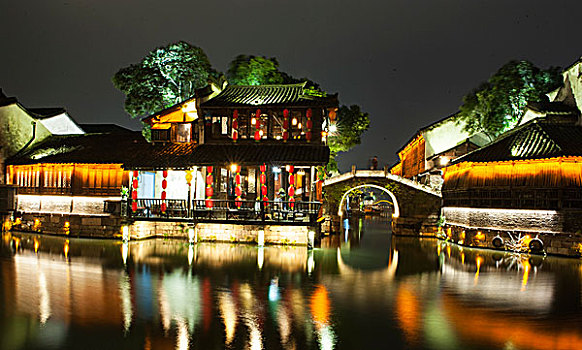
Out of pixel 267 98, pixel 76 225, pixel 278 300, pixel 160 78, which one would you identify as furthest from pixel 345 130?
pixel 278 300

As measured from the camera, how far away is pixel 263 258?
70.8 ft

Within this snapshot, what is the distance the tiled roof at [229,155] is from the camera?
24516mm

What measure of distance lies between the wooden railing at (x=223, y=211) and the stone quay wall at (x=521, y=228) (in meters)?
11.4

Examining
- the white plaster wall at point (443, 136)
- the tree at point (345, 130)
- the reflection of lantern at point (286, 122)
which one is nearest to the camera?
the reflection of lantern at point (286, 122)

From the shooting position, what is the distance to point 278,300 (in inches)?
539

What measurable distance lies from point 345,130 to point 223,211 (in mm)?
19786

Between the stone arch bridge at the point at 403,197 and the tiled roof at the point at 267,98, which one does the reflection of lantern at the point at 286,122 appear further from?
the stone arch bridge at the point at 403,197

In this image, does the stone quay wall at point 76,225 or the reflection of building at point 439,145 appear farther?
the reflection of building at point 439,145

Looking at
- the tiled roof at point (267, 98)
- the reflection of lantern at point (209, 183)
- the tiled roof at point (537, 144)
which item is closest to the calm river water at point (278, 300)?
the reflection of lantern at point (209, 183)

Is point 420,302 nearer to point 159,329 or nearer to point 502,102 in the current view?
point 159,329

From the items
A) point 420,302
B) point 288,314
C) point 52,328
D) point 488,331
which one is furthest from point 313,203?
point 52,328

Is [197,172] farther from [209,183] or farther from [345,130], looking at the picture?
[345,130]

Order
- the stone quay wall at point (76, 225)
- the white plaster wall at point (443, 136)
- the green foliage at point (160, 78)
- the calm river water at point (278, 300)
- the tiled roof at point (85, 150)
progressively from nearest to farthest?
the calm river water at point (278, 300), the stone quay wall at point (76, 225), the tiled roof at point (85, 150), the green foliage at point (160, 78), the white plaster wall at point (443, 136)

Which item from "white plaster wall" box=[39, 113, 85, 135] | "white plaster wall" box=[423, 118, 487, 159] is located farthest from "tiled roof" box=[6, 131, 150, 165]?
"white plaster wall" box=[423, 118, 487, 159]
